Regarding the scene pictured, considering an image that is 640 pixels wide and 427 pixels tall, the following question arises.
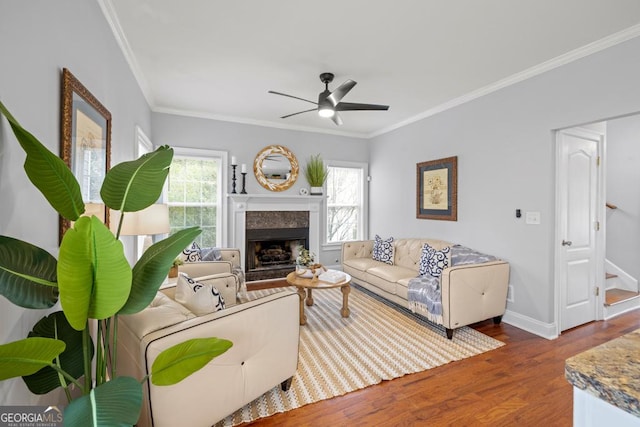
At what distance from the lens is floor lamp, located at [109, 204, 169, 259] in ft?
7.29

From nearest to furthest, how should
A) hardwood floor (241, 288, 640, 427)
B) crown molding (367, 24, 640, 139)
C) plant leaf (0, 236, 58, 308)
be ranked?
plant leaf (0, 236, 58, 308), hardwood floor (241, 288, 640, 427), crown molding (367, 24, 640, 139)

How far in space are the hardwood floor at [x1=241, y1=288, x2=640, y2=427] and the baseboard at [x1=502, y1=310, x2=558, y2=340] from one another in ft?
0.87

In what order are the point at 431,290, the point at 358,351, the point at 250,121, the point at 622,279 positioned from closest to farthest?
the point at 358,351 < the point at 431,290 < the point at 622,279 < the point at 250,121

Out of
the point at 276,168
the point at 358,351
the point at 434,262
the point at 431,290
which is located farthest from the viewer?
the point at 276,168

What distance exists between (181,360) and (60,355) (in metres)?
0.56

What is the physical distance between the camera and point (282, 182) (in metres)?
5.13

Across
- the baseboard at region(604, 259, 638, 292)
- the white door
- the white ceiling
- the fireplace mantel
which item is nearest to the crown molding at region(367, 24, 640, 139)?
the white ceiling

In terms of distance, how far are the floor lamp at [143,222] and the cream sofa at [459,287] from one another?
2.53 metres

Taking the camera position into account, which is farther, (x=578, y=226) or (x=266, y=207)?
(x=266, y=207)

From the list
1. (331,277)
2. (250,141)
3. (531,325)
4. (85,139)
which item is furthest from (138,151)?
(531,325)

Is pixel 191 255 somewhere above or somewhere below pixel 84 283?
below

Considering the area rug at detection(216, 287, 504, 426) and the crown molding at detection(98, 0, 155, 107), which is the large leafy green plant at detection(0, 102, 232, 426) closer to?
the area rug at detection(216, 287, 504, 426)

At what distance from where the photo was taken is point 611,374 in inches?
25.5

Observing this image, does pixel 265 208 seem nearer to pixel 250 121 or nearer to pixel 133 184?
pixel 250 121
